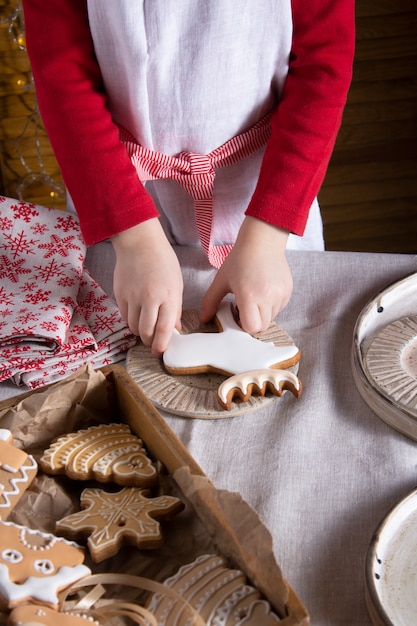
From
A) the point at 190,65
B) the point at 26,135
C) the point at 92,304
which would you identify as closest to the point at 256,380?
the point at 92,304

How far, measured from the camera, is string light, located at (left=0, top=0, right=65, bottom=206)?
4.88 ft

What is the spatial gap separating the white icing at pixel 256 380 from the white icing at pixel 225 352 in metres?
0.02

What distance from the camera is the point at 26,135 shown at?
1633 millimetres

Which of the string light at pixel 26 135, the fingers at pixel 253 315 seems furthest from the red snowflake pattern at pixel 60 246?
the string light at pixel 26 135

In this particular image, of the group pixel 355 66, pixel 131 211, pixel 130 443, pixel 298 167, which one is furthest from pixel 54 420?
pixel 355 66

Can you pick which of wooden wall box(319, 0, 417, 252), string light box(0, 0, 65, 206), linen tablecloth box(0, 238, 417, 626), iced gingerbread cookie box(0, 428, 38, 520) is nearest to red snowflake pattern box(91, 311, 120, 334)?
linen tablecloth box(0, 238, 417, 626)

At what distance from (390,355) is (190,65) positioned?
1.13ft

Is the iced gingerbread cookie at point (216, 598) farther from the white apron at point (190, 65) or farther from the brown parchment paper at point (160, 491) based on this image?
the white apron at point (190, 65)

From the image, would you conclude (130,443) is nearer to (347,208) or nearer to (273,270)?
(273,270)

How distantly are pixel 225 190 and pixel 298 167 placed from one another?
0.46 ft

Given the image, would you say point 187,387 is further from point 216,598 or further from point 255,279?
point 216,598

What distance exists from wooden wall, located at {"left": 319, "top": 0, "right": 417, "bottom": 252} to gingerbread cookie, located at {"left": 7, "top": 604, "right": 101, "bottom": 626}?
141 cm

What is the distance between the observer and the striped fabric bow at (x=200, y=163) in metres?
0.79

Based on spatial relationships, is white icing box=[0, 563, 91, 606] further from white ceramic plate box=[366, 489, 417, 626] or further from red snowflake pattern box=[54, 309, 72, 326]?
red snowflake pattern box=[54, 309, 72, 326]
